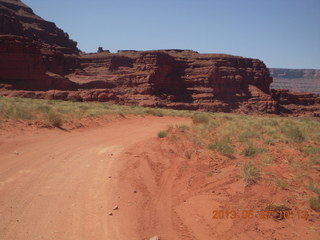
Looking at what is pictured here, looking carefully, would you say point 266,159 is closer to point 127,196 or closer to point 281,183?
point 281,183

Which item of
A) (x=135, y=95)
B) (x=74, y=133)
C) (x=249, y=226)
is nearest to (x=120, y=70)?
(x=135, y=95)

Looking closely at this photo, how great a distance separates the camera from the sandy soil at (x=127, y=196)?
4016 millimetres

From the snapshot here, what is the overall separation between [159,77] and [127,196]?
58.5 metres

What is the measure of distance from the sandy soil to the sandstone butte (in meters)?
42.1

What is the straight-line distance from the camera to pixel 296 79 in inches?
7446

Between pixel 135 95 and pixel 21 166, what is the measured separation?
50.1 m

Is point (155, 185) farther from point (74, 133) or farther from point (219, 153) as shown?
point (74, 133)

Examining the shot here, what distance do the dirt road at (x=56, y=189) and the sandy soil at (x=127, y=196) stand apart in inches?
0.6

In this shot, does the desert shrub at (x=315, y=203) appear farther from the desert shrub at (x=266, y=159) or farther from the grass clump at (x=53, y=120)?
the grass clump at (x=53, y=120)

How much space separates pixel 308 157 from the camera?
800 cm

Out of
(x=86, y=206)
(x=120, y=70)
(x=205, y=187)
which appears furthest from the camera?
(x=120, y=70)

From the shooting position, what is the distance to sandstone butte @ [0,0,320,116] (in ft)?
175

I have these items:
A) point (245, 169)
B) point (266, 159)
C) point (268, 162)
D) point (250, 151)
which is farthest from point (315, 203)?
point (250, 151)

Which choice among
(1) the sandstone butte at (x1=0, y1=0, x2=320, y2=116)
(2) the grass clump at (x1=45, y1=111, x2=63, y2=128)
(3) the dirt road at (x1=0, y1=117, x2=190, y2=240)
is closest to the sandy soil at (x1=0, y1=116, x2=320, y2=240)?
(3) the dirt road at (x1=0, y1=117, x2=190, y2=240)
